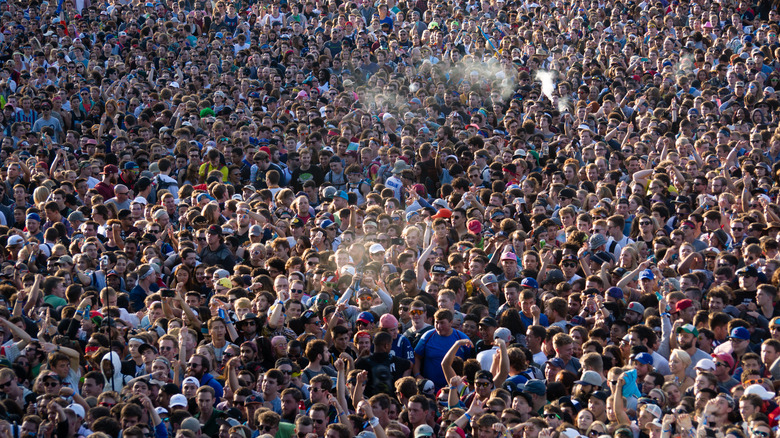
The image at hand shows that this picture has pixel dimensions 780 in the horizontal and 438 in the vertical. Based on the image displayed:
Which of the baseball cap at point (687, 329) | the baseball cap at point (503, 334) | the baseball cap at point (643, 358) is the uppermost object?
the baseball cap at point (687, 329)

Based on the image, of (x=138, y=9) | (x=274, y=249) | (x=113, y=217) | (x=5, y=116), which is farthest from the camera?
(x=138, y=9)

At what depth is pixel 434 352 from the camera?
9.57 meters

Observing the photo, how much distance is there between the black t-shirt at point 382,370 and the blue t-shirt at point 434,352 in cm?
16

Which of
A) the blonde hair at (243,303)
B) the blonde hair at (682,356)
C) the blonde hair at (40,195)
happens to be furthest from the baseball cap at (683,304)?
the blonde hair at (40,195)

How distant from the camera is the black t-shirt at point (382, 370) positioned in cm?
923

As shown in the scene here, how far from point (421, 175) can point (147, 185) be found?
370cm

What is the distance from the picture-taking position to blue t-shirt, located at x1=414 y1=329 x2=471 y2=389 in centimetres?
953

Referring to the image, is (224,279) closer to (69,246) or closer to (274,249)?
(274,249)

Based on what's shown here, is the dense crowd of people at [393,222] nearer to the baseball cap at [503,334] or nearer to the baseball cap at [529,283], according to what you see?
the baseball cap at [529,283]

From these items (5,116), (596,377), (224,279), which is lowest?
(5,116)

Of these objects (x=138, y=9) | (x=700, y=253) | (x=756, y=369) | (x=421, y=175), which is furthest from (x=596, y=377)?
(x=138, y=9)

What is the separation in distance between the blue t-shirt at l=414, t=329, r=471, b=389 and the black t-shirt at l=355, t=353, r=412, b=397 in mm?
159

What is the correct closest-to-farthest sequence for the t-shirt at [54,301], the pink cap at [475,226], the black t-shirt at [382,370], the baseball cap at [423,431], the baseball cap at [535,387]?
1. the baseball cap at [423,431]
2. the baseball cap at [535,387]
3. the black t-shirt at [382,370]
4. the t-shirt at [54,301]
5. the pink cap at [475,226]

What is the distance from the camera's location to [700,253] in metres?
11.0
